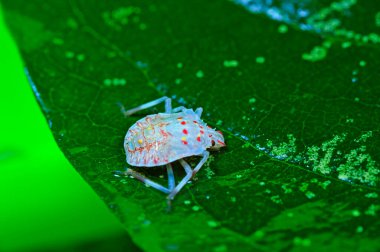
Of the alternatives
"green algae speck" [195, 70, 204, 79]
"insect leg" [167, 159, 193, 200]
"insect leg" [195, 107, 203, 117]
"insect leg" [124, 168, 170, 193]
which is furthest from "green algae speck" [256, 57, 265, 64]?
"insect leg" [124, 168, 170, 193]

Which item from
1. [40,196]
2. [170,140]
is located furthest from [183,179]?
[40,196]

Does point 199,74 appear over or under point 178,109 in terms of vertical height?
over

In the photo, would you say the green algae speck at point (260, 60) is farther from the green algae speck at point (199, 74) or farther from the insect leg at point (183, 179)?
the insect leg at point (183, 179)

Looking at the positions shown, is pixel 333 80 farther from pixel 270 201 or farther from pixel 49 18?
pixel 49 18

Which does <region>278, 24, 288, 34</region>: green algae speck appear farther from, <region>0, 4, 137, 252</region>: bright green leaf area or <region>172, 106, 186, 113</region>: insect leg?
<region>0, 4, 137, 252</region>: bright green leaf area

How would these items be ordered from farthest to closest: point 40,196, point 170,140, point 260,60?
point 260,60
point 40,196
point 170,140

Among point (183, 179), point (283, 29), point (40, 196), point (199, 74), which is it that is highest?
point (283, 29)

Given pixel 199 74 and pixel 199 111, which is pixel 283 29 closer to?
pixel 199 74
